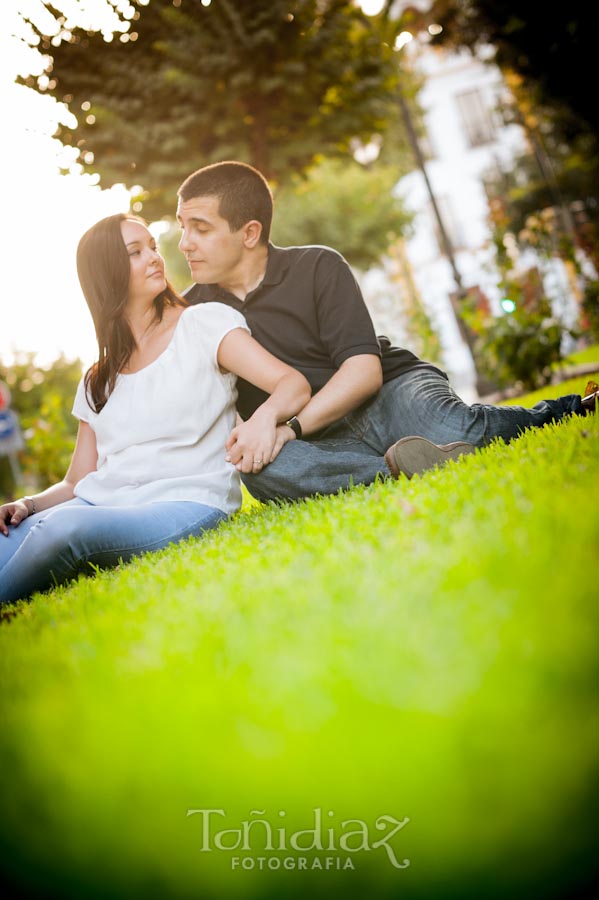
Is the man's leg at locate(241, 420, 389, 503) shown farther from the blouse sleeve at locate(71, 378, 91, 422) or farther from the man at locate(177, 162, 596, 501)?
the blouse sleeve at locate(71, 378, 91, 422)

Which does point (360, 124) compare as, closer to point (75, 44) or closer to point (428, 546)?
point (75, 44)

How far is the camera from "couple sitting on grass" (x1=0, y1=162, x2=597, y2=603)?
380 cm

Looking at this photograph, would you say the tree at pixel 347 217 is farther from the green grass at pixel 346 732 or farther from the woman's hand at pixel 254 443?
the green grass at pixel 346 732

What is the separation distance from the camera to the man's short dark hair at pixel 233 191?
177 inches

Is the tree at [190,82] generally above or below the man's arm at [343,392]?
above

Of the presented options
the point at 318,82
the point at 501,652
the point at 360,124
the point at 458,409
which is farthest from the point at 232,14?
the point at 501,652

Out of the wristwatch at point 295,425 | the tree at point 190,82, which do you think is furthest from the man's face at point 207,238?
the tree at point 190,82

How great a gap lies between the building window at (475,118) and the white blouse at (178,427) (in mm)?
41972

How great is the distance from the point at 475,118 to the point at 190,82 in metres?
38.6

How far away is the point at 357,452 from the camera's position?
170 inches

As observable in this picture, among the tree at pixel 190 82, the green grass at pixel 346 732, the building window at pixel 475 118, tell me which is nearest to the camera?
the green grass at pixel 346 732

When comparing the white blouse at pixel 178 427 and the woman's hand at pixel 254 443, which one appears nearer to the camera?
the woman's hand at pixel 254 443

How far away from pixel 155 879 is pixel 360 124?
369 inches

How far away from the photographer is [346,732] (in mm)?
1315
